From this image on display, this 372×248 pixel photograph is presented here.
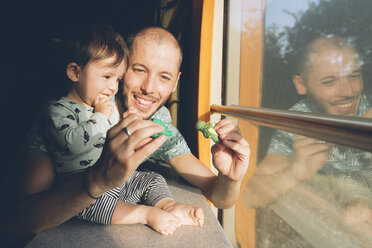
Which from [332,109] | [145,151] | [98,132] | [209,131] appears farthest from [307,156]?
[98,132]

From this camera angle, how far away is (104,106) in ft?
3.49

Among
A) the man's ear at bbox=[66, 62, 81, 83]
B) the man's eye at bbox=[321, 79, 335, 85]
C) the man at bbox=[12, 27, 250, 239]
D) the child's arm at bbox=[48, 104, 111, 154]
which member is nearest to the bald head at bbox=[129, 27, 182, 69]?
the man at bbox=[12, 27, 250, 239]

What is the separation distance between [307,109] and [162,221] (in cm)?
81

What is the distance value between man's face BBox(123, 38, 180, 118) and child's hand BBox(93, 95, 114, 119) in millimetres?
156

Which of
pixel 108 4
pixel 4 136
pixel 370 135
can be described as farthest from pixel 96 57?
pixel 108 4

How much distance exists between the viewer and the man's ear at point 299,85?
1033 mm

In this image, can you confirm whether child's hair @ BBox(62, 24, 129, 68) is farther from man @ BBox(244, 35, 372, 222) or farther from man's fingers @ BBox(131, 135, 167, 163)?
man @ BBox(244, 35, 372, 222)

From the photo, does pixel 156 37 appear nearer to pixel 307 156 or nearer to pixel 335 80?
pixel 335 80

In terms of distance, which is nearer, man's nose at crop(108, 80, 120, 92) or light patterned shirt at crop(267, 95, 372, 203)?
light patterned shirt at crop(267, 95, 372, 203)

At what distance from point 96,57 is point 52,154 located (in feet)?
1.60

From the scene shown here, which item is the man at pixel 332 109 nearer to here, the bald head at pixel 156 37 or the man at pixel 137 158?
the man at pixel 137 158

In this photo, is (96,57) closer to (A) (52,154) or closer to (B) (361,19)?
(A) (52,154)

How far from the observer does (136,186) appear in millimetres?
1152

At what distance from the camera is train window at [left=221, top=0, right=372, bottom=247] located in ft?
2.44
